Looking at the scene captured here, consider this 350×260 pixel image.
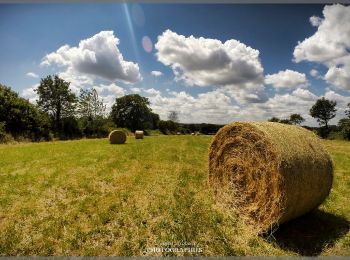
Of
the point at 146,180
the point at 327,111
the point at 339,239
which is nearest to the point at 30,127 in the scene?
the point at 146,180

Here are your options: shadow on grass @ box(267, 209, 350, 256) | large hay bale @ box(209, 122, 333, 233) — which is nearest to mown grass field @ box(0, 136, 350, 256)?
shadow on grass @ box(267, 209, 350, 256)

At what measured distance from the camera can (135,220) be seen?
20.8ft

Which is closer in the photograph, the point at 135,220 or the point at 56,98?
the point at 135,220

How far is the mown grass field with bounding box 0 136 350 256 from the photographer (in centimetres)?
534

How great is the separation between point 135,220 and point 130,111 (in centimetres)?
7216

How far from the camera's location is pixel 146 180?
32.1 feet

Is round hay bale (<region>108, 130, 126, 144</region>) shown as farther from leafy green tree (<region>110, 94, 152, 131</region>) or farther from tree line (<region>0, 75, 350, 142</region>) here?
leafy green tree (<region>110, 94, 152, 131</region>)

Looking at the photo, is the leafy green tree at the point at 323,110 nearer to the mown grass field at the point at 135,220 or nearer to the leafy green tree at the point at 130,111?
the leafy green tree at the point at 130,111

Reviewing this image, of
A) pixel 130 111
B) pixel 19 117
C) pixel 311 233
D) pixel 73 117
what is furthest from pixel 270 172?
pixel 130 111

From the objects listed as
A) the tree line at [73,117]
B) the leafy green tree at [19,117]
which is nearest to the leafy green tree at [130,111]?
the tree line at [73,117]

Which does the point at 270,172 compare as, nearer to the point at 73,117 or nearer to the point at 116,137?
the point at 116,137

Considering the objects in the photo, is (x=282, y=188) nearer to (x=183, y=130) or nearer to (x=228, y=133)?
(x=228, y=133)

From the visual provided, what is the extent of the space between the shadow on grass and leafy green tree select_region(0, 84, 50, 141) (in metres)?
28.0

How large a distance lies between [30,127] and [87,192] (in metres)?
28.4
